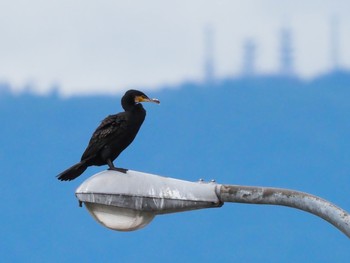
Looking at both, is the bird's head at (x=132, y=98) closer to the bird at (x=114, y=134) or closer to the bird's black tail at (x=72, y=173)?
the bird at (x=114, y=134)

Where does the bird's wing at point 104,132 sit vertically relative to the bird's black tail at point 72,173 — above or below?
above

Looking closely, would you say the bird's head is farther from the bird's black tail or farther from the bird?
the bird's black tail

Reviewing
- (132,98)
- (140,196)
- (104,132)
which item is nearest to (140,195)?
(140,196)

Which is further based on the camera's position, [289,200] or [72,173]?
[72,173]

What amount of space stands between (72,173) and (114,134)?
1.88 ft

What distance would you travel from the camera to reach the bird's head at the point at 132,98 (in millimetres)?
8312

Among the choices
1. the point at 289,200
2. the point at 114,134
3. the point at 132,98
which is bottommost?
the point at 289,200

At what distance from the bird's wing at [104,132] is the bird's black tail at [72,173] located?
13cm

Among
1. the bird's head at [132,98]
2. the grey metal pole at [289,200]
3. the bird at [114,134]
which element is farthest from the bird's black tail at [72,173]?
the grey metal pole at [289,200]

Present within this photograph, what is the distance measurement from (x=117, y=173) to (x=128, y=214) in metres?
0.26

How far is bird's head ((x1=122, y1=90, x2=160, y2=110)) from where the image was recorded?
8312 mm

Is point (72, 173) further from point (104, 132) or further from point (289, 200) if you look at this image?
point (289, 200)

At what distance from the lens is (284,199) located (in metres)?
5.23

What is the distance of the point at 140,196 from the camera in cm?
566
